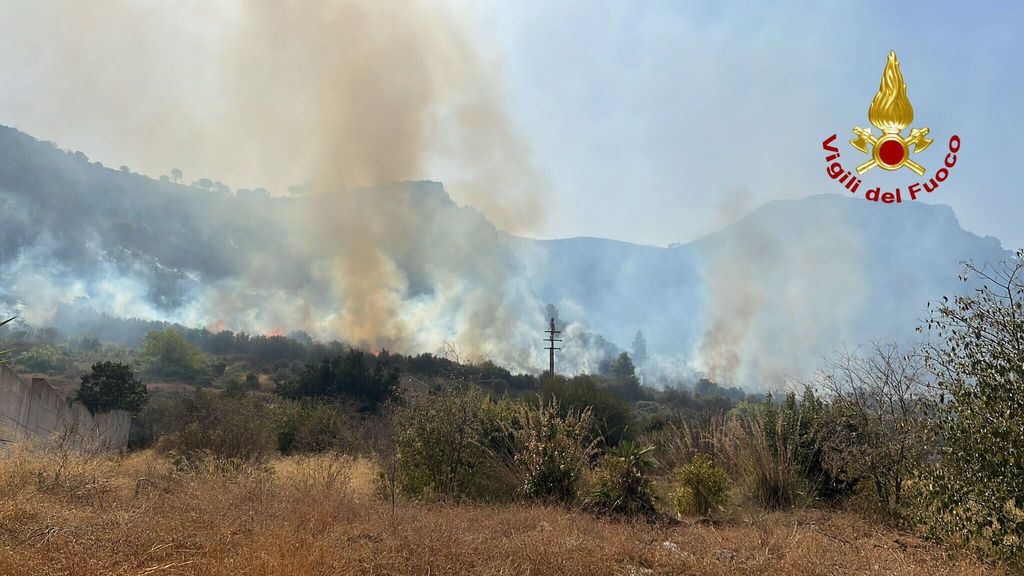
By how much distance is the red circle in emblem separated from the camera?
8383mm

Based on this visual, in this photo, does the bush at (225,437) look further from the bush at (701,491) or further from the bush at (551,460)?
the bush at (701,491)

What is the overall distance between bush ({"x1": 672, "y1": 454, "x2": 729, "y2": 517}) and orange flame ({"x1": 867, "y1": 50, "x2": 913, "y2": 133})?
19.4 feet

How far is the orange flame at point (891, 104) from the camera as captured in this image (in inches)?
329

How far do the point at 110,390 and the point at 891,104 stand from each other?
1329 inches

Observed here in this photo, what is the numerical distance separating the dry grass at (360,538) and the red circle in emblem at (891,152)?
493cm

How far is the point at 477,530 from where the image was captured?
685 centimetres

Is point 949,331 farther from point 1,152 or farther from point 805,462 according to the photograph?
point 1,152

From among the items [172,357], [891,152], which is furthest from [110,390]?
[891,152]

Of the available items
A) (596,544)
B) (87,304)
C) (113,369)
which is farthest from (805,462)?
(87,304)

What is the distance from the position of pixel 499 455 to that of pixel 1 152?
153692 mm

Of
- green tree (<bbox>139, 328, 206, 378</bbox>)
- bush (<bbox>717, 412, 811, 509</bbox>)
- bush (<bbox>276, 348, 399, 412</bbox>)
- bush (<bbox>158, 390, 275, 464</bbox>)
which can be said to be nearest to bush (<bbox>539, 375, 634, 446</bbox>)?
bush (<bbox>717, 412, 811, 509</bbox>)

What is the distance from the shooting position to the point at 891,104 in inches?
332

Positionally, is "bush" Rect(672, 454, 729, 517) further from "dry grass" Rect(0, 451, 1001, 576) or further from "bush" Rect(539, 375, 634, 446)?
"bush" Rect(539, 375, 634, 446)

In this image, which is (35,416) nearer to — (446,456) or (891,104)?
(446,456)
